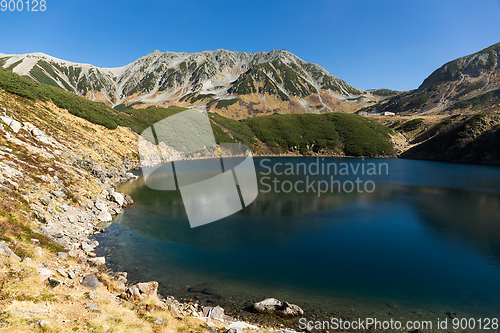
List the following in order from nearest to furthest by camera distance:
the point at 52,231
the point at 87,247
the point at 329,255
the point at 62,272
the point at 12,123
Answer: the point at 62,272, the point at 52,231, the point at 87,247, the point at 329,255, the point at 12,123

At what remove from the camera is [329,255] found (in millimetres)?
20047

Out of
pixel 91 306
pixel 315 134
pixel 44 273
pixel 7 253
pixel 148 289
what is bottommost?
pixel 148 289

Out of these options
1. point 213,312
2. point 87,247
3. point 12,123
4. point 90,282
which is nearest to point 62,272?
point 90,282

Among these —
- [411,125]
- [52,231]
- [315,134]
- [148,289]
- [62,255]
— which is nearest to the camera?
[148,289]

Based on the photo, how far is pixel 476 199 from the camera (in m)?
39.5

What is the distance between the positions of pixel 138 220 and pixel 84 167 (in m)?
15.7

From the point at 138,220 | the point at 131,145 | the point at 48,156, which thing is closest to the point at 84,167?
the point at 48,156

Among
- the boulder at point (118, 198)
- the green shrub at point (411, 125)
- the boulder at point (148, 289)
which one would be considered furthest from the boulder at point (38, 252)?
the green shrub at point (411, 125)

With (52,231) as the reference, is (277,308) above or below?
below

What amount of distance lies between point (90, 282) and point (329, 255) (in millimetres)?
16922

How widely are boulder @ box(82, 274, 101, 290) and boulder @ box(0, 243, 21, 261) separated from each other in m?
2.68

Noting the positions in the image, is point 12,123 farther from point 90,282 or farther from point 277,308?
point 277,308

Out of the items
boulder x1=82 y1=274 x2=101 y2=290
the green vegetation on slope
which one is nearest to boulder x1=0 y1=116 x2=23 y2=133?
boulder x1=82 y1=274 x2=101 y2=290

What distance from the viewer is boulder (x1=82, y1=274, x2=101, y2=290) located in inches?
418
